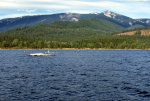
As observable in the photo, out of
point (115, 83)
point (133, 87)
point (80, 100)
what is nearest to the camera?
point (80, 100)

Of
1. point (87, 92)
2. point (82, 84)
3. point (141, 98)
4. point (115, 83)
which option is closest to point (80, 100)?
point (87, 92)

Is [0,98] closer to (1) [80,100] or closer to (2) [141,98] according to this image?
(1) [80,100]

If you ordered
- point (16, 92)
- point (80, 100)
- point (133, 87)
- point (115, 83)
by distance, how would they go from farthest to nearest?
point (115, 83) < point (133, 87) < point (16, 92) < point (80, 100)

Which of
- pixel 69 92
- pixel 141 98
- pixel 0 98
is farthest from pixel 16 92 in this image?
pixel 141 98

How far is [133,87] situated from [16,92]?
26391 millimetres

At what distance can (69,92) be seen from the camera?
2108 inches

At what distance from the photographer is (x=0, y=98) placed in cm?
4797

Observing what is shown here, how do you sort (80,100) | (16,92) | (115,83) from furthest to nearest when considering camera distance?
(115,83)
(16,92)
(80,100)

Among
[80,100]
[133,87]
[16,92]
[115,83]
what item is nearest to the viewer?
[80,100]

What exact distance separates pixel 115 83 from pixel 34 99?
2496cm

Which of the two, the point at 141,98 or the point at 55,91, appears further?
the point at 55,91

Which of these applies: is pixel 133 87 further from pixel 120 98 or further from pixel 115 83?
pixel 120 98

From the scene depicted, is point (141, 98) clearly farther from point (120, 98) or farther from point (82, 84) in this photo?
point (82, 84)

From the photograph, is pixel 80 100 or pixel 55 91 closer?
pixel 80 100
